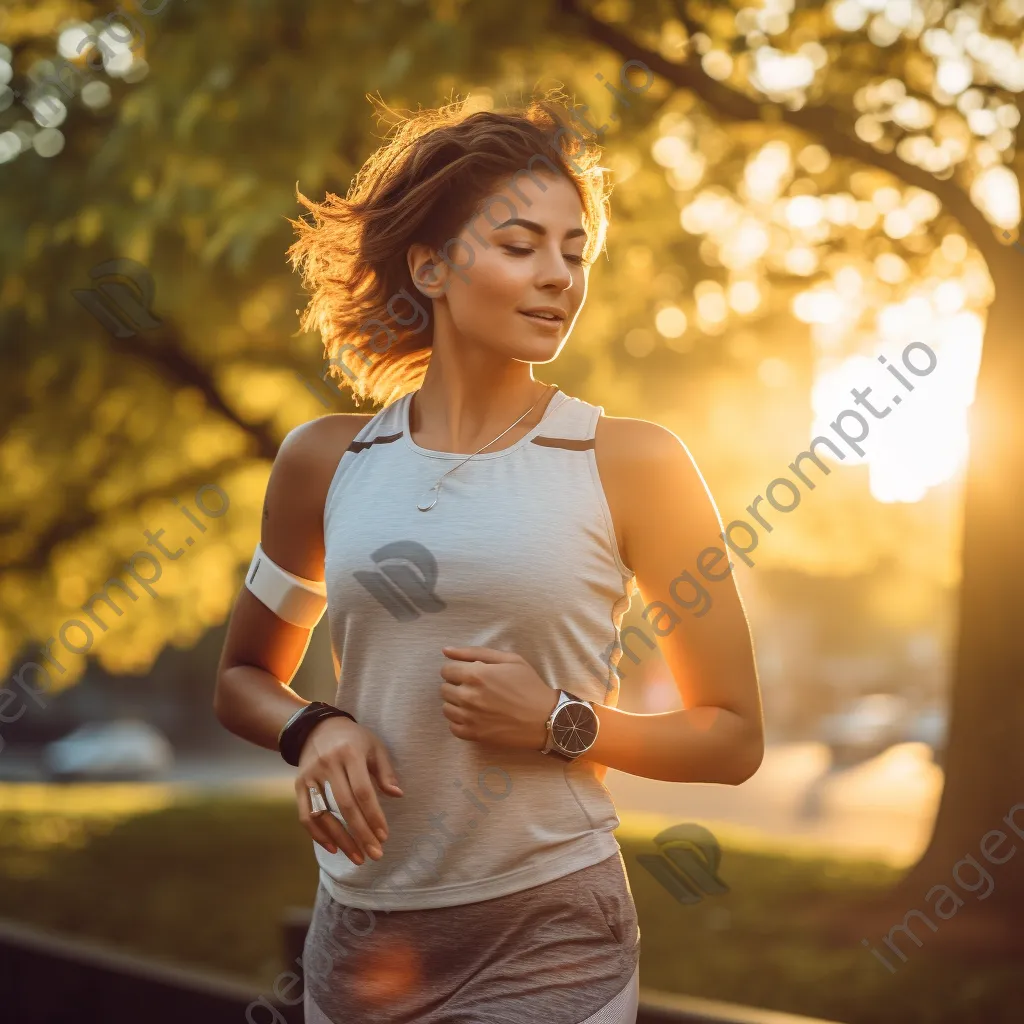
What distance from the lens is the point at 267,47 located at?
18.3 ft

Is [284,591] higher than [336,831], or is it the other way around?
[284,591]

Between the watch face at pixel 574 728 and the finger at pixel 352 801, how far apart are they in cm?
27

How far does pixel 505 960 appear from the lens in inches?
70.5

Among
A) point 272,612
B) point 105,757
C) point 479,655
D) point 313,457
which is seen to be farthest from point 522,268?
point 105,757

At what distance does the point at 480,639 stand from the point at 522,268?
57 cm

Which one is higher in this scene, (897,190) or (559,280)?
(897,190)

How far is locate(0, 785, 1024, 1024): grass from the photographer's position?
5.22 meters

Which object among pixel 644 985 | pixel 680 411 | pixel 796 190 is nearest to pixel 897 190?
pixel 796 190

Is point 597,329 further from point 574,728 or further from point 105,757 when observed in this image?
point 105,757

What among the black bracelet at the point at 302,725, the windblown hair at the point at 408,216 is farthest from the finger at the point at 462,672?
the windblown hair at the point at 408,216

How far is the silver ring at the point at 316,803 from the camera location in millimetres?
1764

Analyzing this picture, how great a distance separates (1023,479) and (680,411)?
294cm

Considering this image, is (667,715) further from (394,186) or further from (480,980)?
(394,186)

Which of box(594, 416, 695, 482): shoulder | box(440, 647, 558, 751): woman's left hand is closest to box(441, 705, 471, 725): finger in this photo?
box(440, 647, 558, 751): woman's left hand
